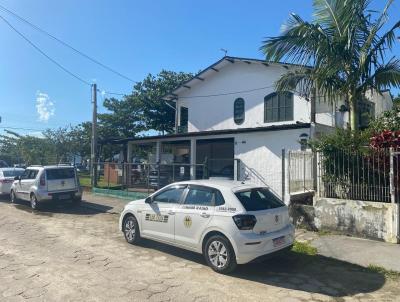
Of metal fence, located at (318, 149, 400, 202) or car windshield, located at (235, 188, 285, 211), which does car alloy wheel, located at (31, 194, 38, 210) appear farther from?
metal fence, located at (318, 149, 400, 202)

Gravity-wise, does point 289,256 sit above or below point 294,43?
below

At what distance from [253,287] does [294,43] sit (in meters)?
7.54

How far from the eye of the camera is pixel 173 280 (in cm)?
596

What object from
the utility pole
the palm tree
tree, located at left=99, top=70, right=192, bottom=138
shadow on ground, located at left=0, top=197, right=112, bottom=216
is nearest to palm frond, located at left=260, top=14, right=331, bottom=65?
the palm tree

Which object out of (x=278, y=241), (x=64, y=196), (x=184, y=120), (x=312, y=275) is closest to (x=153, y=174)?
(x=64, y=196)

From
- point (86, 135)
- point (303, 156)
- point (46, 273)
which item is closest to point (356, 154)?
point (303, 156)

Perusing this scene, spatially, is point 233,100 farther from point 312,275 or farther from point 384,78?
point 312,275

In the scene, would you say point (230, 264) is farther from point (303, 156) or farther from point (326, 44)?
point (326, 44)

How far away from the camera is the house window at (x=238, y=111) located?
2037cm

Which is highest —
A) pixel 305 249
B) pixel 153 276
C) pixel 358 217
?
pixel 358 217

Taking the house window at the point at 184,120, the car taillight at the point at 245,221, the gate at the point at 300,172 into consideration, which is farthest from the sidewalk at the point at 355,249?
the house window at the point at 184,120

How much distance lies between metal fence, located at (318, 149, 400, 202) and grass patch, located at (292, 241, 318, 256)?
1.97 metres

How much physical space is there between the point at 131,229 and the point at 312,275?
4.14 m

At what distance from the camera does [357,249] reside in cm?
776
